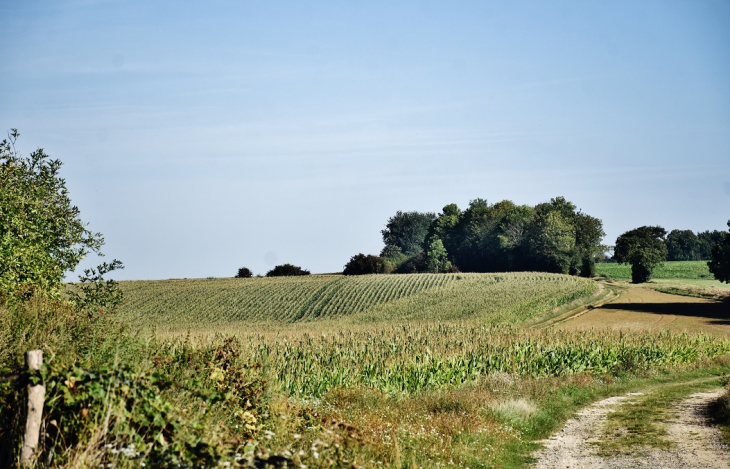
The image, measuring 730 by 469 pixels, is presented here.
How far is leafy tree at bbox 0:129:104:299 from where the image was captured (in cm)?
1842

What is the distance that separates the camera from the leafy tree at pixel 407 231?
186 m

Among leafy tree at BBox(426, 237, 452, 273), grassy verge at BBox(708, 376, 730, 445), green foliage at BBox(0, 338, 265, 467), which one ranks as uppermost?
leafy tree at BBox(426, 237, 452, 273)

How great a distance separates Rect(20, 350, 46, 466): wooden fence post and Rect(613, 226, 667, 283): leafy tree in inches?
3959

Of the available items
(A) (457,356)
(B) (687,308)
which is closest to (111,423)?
(A) (457,356)

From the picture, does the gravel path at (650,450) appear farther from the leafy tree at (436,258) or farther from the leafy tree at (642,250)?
the leafy tree at (436,258)

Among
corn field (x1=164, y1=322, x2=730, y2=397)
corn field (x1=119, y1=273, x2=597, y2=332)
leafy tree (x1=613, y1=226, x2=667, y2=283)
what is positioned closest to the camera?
corn field (x1=164, y1=322, x2=730, y2=397)

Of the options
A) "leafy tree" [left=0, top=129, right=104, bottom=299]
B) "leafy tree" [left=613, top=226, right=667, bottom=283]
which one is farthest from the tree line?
"leafy tree" [left=0, top=129, right=104, bottom=299]

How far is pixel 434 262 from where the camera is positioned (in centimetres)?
12862

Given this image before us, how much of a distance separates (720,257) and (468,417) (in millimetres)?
61910

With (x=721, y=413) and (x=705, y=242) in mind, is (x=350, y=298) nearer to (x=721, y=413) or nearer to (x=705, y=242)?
(x=721, y=413)

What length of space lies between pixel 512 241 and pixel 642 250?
26.8 m

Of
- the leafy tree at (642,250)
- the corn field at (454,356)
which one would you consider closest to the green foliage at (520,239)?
the leafy tree at (642,250)

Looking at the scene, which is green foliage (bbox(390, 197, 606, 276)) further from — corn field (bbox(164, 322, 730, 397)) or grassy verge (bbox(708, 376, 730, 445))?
grassy verge (bbox(708, 376, 730, 445))

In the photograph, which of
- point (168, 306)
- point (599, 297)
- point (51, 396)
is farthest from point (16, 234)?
point (599, 297)
